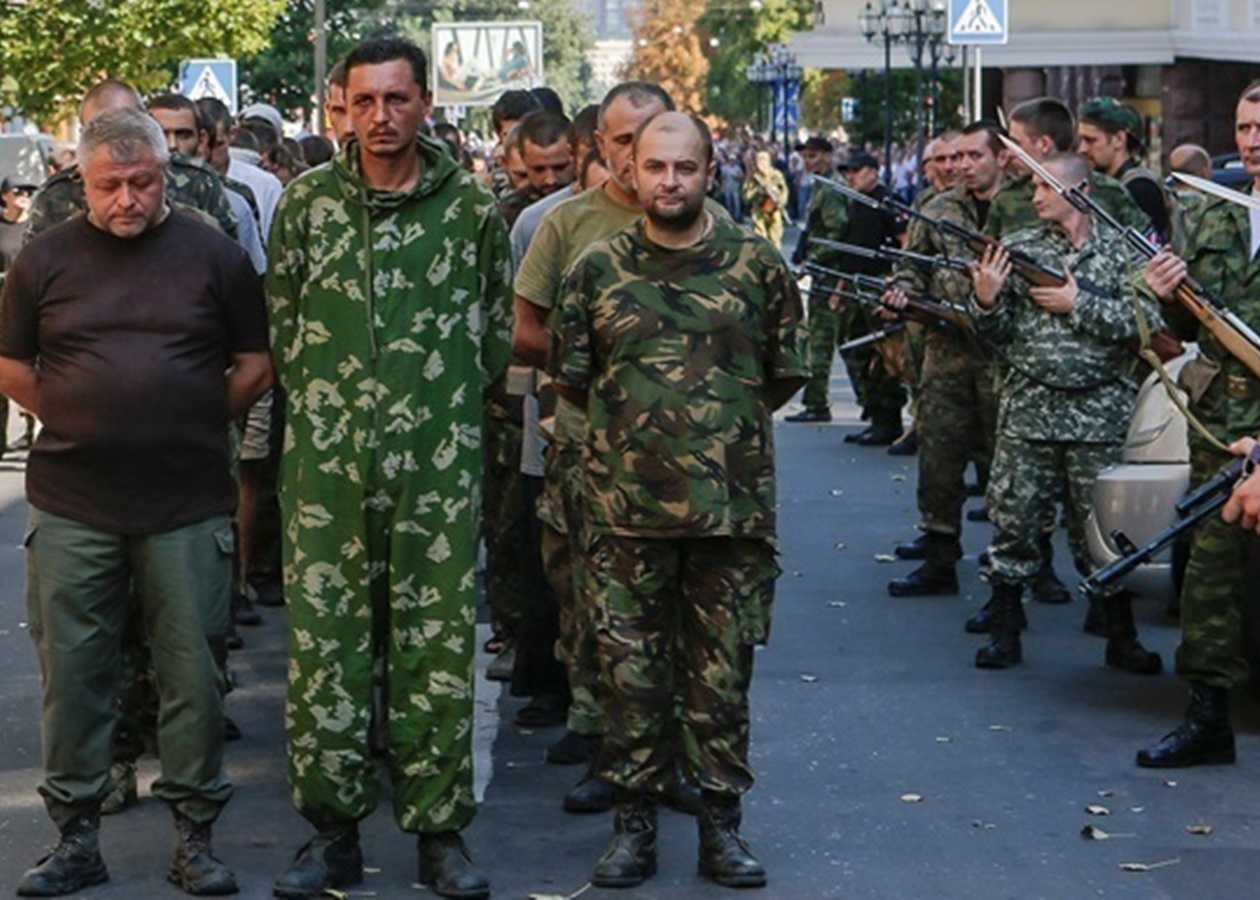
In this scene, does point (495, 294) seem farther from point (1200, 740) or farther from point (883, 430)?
point (883, 430)

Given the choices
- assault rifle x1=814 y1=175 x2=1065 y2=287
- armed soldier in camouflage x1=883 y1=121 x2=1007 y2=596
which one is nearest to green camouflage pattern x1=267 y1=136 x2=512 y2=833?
assault rifle x1=814 y1=175 x2=1065 y2=287

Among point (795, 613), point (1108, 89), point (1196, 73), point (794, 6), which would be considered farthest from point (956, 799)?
point (794, 6)

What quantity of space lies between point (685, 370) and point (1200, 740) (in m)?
Answer: 2.38

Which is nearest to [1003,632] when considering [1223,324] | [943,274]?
[943,274]

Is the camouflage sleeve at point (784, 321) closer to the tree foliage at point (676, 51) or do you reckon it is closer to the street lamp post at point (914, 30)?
the street lamp post at point (914, 30)

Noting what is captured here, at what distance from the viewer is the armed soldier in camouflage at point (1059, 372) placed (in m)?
10.7

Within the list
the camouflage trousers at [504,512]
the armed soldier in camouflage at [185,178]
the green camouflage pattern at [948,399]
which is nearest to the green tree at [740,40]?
the green camouflage pattern at [948,399]

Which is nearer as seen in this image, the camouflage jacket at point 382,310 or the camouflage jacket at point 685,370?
the camouflage jacket at point 382,310

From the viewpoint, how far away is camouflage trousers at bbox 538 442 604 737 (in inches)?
334

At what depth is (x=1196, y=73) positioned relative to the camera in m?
41.2

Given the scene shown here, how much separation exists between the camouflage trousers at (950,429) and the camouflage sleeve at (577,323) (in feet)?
15.3

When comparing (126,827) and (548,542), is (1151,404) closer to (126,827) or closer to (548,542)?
(548,542)

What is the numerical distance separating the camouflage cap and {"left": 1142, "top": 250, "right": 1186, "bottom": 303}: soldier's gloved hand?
5519 millimetres

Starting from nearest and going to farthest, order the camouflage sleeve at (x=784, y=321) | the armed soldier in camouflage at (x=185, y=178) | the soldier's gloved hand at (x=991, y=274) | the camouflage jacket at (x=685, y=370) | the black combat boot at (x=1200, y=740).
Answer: the camouflage jacket at (x=685, y=370), the camouflage sleeve at (x=784, y=321), the black combat boot at (x=1200, y=740), the armed soldier in camouflage at (x=185, y=178), the soldier's gloved hand at (x=991, y=274)
